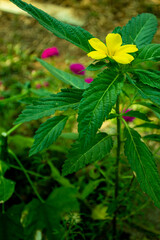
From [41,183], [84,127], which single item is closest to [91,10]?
[41,183]

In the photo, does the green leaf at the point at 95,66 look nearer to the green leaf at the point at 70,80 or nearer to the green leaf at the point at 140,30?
the green leaf at the point at 140,30

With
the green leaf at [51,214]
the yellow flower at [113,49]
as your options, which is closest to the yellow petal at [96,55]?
the yellow flower at [113,49]

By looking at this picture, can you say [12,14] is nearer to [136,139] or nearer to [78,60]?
[78,60]

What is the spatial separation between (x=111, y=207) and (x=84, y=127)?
1.41 ft

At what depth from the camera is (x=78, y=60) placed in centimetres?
238

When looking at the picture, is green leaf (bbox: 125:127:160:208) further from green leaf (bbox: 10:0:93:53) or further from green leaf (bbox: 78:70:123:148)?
green leaf (bbox: 10:0:93:53)

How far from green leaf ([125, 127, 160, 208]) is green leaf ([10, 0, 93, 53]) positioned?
1.02ft

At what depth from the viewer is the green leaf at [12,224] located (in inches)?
39.8

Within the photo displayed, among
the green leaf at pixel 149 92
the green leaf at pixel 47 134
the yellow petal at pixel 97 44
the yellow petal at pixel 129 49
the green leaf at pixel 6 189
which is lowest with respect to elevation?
the green leaf at pixel 6 189

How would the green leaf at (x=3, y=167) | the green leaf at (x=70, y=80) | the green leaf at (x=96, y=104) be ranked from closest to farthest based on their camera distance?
the green leaf at (x=96, y=104), the green leaf at (x=70, y=80), the green leaf at (x=3, y=167)

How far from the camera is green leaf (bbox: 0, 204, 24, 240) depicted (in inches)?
39.8

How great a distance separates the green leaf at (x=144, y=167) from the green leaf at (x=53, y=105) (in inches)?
8.1

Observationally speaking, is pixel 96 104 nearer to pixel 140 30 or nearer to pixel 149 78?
pixel 149 78

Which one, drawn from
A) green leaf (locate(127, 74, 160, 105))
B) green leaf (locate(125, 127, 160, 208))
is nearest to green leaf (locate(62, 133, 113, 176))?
green leaf (locate(125, 127, 160, 208))
